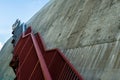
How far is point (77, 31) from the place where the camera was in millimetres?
7438

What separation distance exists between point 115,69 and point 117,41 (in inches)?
29.6

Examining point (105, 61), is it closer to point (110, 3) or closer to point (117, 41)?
point (117, 41)

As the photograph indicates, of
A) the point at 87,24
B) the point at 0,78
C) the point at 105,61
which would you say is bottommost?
the point at 0,78

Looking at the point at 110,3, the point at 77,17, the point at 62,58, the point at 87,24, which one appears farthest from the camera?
the point at 77,17

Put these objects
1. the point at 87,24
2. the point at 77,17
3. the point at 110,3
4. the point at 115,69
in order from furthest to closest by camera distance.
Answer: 1. the point at 77,17
2. the point at 87,24
3. the point at 110,3
4. the point at 115,69

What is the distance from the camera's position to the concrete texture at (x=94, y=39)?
4.88 meters

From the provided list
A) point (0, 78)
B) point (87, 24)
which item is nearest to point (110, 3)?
point (87, 24)

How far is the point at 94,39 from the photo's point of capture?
5.95 meters

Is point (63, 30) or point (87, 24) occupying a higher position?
point (87, 24)

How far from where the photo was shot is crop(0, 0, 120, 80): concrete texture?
4879 mm

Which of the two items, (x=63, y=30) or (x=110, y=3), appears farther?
(x=63, y=30)

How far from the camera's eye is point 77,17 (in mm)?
8312

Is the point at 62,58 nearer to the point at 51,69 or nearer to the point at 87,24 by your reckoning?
the point at 51,69

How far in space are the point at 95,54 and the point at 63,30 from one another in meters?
3.49
